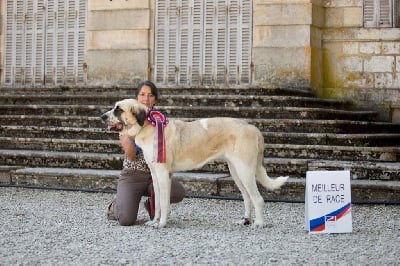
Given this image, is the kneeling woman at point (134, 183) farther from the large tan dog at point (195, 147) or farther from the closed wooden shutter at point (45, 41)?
the closed wooden shutter at point (45, 41)

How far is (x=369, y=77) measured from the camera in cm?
1153

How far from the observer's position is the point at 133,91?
11703mm

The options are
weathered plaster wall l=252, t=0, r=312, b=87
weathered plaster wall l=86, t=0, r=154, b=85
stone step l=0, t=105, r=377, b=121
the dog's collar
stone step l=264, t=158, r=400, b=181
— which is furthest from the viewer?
weathered plaster wall l=86, t=0, r=154, b=85

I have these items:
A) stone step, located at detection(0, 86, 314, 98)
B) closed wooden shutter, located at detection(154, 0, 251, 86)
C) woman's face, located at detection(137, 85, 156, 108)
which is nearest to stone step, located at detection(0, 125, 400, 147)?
stone step, located at detection(0, 86, 314, 98)

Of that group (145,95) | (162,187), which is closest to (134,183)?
(162,187)

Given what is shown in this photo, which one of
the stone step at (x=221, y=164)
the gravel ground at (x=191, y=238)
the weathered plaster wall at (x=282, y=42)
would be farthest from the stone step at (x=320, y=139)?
the weathered plaster wall at (x=282, y=42)

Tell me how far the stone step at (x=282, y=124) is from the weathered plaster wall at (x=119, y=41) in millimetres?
1691

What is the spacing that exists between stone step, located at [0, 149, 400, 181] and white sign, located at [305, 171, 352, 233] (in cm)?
242

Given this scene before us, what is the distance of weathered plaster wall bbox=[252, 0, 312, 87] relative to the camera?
11.3m

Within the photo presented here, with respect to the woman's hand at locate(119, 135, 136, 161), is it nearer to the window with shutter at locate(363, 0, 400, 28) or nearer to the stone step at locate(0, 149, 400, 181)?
the stone step at locate(0, 149, 400, 181)

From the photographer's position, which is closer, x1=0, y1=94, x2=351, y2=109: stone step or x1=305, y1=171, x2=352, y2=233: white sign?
x1=305, y1=171, x2=352, y2=233: white sign

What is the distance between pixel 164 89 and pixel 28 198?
13.0 feet

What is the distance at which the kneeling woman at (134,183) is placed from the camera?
248 inches

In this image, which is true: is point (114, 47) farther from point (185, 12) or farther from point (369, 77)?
point (369, 77)
